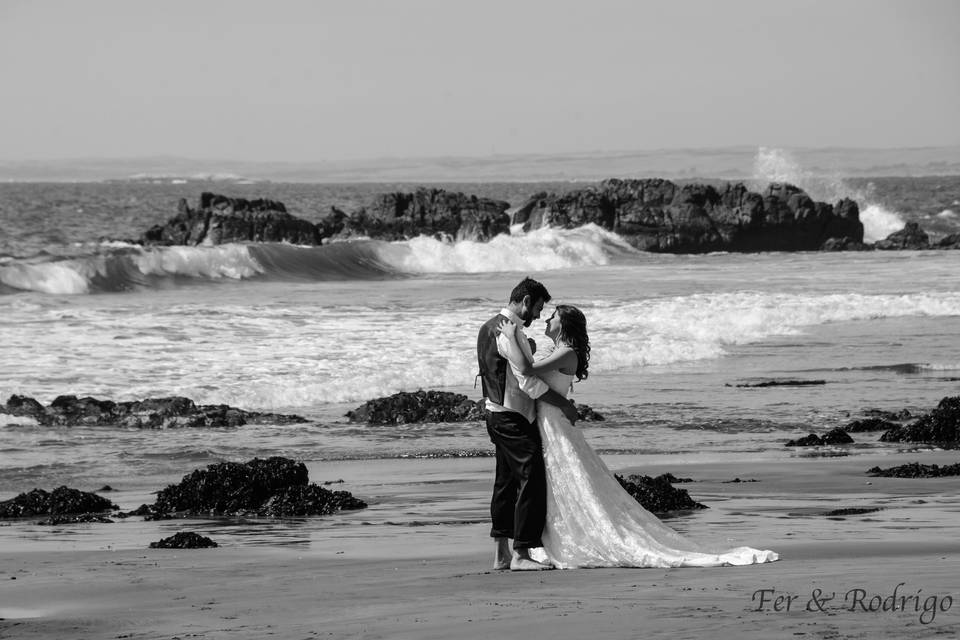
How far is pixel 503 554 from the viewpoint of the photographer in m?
7.41

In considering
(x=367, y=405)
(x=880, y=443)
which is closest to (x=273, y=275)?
(x=367, y=405)

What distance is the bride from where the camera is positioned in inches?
286

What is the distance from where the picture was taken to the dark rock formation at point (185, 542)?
8.26 metres

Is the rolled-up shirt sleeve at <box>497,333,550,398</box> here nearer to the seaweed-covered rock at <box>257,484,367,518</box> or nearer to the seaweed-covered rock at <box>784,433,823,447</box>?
the seaweed-covered rock at <box>257,484,367,518</box>

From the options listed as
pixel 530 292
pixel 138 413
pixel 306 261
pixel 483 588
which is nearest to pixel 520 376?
pixel 530 292

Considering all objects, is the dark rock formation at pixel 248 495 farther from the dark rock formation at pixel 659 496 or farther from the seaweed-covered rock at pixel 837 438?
the seaweed-covered rock at pixel 837 438

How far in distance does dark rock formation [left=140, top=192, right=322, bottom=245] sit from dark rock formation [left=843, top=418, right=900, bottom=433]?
3710cm

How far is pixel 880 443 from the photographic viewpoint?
12.8 metres

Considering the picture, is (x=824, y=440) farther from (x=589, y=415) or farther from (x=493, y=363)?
(x=493, y=363)

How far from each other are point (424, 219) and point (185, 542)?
4791 cm

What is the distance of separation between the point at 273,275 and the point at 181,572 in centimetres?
3268

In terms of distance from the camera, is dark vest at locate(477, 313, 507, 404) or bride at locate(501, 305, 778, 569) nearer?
bride at locate(501, 305, 778, 569)

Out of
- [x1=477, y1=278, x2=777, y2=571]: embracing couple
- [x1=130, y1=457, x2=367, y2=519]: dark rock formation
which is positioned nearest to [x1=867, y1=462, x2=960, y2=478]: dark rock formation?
[x1=130, y1=457, x2=367, y2=519]: dark rock formation

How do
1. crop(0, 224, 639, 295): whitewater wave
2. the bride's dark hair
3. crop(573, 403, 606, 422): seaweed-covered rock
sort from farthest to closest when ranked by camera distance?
crop(0, 224, 639, 295): whitewater wave → crop(573, 403, 606, 422): seaweed-covered rock → the bride's dark hair
